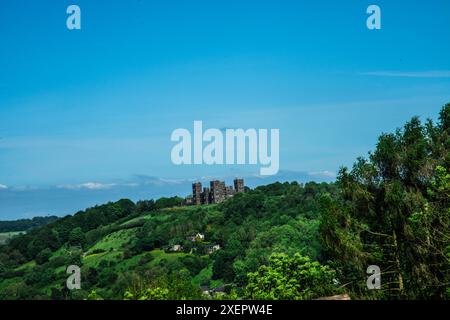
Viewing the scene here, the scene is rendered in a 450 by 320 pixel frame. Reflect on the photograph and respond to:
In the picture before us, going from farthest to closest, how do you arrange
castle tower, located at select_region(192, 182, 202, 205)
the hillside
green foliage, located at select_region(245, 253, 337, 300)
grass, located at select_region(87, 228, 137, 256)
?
1. castle tower, located at select_region(192, 182, 202, 205)
2. grass, located at select_region(87, 228, 137, 256)
3. the hillside
4. green foliage, located at select_region(245, 253, 337, 300)

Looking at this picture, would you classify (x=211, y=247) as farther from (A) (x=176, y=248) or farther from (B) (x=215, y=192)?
(B) (x=215, y=192)

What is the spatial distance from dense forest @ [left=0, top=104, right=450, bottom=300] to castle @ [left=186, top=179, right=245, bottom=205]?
378cm

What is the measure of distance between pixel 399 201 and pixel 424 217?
7.18 metres

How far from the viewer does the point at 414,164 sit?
79.0 feet

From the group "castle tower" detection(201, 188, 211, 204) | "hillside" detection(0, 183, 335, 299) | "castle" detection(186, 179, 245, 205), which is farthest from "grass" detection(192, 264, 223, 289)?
"castle tower" detection(201, 188, 211, 204)

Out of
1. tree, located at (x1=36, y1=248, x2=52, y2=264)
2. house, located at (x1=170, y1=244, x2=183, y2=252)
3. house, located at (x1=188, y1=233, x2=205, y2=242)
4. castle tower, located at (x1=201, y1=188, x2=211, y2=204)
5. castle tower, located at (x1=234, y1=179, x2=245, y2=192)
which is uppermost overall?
castle tower, located at (x1=234, y1=179, x2=245, y2=192)

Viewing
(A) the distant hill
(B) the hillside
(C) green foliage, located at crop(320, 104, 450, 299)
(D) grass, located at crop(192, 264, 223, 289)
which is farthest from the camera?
(A) the distant hill

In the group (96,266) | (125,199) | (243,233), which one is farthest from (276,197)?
(125,199)

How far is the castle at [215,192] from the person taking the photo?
117188 mm

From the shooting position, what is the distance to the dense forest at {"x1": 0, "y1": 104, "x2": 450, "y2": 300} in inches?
717

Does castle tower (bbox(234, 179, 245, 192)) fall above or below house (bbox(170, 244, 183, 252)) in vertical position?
above

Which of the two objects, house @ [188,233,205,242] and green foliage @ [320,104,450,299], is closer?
green foliage @ [320,104,450,299]

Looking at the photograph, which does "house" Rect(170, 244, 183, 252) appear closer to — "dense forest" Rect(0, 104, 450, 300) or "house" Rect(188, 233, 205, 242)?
"dense forest" Rect(0, 104, 450, 300)
